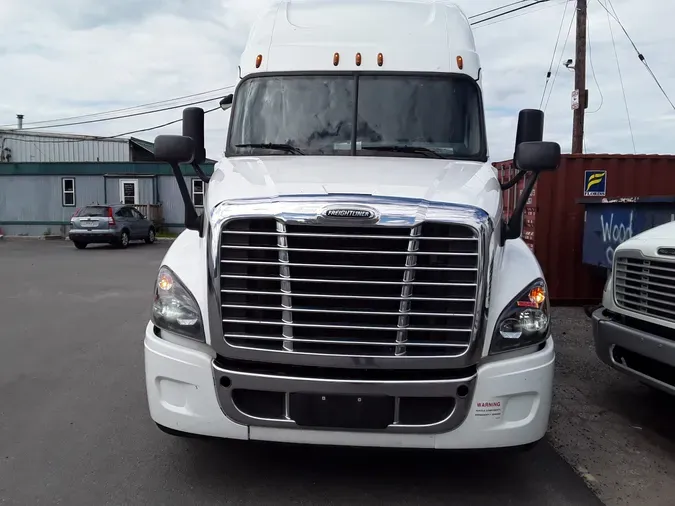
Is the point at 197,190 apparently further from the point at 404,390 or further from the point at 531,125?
the point at 404,390

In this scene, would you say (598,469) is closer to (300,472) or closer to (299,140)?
(300,472)

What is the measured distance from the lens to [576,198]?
9.69 metres

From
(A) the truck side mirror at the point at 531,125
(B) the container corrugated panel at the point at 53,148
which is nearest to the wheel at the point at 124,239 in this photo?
(B) the container corrugated panel at the point at 53,148

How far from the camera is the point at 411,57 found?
194 inches

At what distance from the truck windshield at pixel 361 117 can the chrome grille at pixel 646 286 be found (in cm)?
145

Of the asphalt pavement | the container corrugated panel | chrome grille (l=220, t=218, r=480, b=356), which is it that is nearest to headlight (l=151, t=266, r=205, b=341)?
chrome grille (l=220, t=218, r=480, b=356)

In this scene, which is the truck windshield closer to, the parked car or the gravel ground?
the gravel ground

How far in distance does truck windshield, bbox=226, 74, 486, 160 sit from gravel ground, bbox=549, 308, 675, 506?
2.25m

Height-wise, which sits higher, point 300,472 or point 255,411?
point 255,411

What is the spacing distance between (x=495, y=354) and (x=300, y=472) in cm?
147

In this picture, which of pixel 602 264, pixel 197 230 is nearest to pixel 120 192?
pixel 602 264

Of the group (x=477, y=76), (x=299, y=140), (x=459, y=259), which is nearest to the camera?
(x=459, y=259)

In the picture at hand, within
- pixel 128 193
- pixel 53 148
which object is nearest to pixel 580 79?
pixel 128 193

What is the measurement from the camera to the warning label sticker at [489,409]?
3.35 meters
